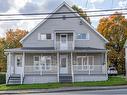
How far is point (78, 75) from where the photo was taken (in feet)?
154

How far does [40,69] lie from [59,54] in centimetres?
338

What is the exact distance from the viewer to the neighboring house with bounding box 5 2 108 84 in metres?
46.6

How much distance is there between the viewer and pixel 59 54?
4862cm

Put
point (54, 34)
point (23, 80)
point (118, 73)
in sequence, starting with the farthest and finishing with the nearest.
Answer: point (118, 73), point (54, 34), point (23, 80)

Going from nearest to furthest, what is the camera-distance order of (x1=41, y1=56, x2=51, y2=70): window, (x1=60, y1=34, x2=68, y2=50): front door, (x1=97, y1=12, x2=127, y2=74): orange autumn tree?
(x1=60, y1=34, x2=68, y2=50): front door → (x1=41, y1=56, x2=51, y2=70): window → (x1=97, y1=12, x2=127, y2=74): orange autumn tree

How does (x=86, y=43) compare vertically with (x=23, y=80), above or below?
above

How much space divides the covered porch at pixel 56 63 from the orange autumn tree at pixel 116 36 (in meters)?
26.5

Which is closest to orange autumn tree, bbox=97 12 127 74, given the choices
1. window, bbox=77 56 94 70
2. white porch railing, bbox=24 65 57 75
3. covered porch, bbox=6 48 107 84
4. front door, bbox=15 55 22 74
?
window, bbox=77 56 94 70

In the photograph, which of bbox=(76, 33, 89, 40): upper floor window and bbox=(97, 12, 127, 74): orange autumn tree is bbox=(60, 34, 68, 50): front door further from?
→ bbox=(97, 12, 127, 74): orange autumn tree

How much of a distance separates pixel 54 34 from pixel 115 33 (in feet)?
96.8

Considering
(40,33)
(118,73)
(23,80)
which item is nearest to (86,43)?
(40,33)

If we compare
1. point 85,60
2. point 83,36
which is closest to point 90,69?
point 85,60

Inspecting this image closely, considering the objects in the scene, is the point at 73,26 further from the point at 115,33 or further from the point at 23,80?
the point at 115,33

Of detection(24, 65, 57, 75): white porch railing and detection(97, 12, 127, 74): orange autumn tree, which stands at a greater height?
detection(97, 12, 127, 74): orange autumn tree
